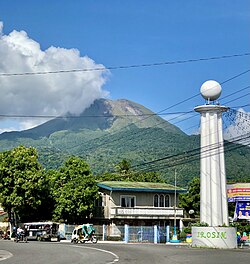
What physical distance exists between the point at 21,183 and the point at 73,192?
5.80 m

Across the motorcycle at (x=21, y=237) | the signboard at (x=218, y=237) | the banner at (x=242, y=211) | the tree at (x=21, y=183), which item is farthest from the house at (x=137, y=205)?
the signboard at (x=218, y=237)

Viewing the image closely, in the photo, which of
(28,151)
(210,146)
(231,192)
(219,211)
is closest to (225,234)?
(219,211)

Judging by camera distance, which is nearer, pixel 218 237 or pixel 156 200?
pixel 218 237

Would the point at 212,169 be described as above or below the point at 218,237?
above

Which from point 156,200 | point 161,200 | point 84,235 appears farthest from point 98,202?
point 84,235

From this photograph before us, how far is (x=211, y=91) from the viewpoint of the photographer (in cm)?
3625

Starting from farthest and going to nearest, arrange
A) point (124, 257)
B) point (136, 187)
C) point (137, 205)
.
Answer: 1. point (136, 187)
2. point (137, 205)
3. point (124, 257)

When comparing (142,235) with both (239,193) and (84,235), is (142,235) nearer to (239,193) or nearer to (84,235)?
(84,235)

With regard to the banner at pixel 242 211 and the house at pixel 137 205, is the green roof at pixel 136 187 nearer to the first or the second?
the house at pixel 137 205

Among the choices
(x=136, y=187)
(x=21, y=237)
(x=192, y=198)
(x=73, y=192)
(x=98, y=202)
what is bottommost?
(x=21, y=237)

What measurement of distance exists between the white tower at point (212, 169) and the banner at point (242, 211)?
12.4 m

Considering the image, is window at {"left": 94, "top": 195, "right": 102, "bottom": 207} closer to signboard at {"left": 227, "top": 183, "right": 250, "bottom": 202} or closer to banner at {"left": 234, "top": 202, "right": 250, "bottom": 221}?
signboard at {"left": 227, "top": 183, "right": 250, "bottom": 202}

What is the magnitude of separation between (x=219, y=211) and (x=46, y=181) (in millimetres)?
25962

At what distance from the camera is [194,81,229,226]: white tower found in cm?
3428
